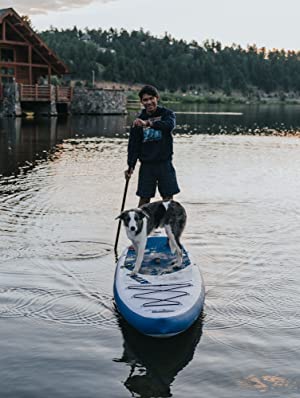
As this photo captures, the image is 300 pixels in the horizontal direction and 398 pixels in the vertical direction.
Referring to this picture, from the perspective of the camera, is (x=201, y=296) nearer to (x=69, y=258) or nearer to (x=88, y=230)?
(x=69, y=258)

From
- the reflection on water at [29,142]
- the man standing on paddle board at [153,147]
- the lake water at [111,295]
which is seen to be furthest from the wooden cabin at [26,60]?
the man standing on paddle board at [153,147]

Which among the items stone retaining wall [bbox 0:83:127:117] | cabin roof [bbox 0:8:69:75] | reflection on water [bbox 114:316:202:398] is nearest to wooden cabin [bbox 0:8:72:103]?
cabin roof [bbox 0:8:69:75]

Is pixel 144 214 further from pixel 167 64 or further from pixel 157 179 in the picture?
pixel 167 64

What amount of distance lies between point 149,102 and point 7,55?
42.4 meters

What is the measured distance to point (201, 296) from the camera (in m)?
6.04

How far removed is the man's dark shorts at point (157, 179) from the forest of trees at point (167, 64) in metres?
113

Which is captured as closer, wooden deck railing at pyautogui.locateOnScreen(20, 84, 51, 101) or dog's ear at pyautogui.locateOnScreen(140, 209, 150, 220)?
dog's ear at pyautogui.locateOnScreen(140, 209, 150, 220)

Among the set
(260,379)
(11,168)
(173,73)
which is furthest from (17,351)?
(173,73)

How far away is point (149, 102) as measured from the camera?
24.3 feet

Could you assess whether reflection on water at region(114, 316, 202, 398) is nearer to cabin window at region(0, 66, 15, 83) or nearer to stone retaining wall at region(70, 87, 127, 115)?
cabin window at region(0, 66, 15, 83)

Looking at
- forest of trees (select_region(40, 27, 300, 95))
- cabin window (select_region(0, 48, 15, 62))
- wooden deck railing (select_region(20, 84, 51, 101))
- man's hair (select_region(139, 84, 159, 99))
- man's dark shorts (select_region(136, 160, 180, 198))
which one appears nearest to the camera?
man's hair (select_region(139, 84, 159, 99))

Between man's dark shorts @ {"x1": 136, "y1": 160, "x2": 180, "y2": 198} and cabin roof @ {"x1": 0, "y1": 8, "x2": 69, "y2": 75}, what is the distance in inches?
1458

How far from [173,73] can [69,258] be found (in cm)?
14270

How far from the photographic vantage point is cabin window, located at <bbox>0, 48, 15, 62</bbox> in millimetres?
46188
